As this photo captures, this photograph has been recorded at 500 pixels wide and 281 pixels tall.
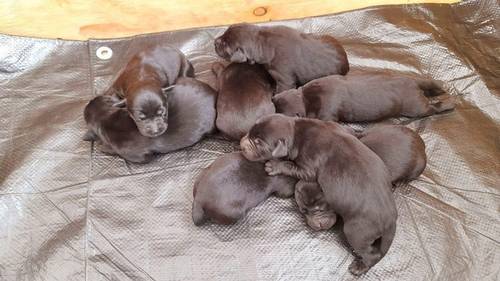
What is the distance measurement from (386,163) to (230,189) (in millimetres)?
574

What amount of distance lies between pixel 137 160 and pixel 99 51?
0.74 m

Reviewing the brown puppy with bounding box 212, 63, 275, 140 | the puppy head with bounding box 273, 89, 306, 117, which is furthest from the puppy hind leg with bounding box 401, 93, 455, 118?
the brown puppy with bounding box 212, 63, 275, 140

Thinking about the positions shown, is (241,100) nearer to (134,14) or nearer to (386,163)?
(386,163)

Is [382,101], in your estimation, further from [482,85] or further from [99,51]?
[99,51]

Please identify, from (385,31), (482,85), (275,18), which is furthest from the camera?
(275,18)

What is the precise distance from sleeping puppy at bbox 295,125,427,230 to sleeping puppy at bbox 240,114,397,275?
6cm

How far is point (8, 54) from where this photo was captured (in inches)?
107

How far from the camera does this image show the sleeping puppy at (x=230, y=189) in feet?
6.68

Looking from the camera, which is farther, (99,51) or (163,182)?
(99,51)

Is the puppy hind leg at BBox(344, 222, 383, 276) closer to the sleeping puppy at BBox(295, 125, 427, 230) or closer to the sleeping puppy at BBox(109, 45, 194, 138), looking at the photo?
the sleeping puppy at BBox(295, 125, 427, 230)

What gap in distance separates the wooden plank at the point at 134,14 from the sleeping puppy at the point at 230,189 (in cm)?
120

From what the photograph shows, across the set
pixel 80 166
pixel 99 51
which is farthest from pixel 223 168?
pixel 99 51

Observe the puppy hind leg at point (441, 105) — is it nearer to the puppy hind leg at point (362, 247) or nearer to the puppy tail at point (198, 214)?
the puppy hind leg at point (362, 247)

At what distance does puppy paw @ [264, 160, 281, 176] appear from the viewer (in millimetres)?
2090
